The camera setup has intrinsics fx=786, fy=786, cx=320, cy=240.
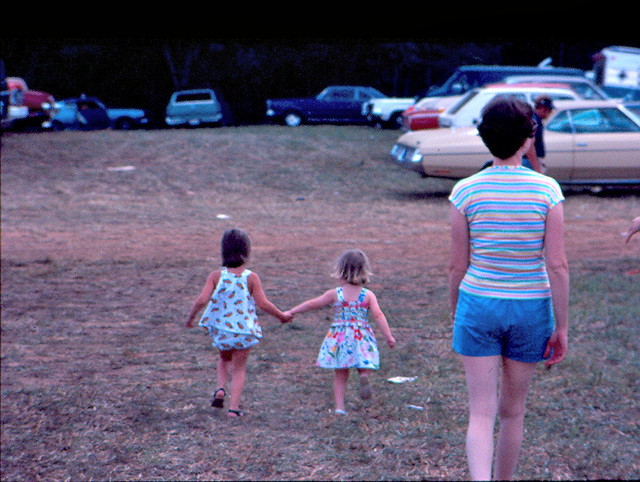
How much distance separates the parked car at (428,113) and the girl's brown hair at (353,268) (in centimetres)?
1292

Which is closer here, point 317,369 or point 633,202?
point 317,369

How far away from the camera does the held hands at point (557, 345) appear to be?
2.74m

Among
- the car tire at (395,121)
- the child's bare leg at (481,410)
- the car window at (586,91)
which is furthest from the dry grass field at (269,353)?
the car tire at (395,121)

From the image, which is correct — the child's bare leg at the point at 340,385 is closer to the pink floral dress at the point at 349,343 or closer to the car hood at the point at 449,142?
the pink floral dress at the point at 349,343

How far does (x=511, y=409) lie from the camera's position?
2922 mm

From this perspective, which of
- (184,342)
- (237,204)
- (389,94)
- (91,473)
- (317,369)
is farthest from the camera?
(389,94)

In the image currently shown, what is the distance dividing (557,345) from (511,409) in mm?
330

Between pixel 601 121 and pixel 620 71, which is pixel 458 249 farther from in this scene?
pixel 620 71

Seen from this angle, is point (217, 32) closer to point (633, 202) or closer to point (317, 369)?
point (317, 369)

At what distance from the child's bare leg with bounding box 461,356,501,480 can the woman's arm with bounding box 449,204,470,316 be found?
0.26m

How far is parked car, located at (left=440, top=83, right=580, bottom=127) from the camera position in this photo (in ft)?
47.1

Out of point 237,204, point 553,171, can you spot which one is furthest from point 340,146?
point 553,171

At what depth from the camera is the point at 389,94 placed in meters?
35.1

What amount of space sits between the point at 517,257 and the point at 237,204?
10.2 meters
